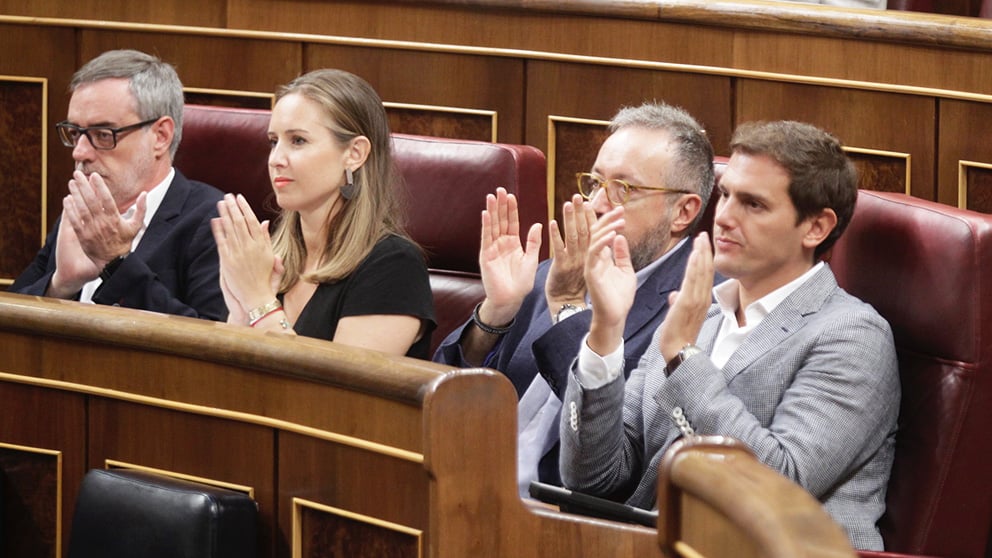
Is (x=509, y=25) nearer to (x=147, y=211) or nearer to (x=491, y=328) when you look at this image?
(x=147, y=211)

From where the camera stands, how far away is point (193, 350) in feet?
3.83

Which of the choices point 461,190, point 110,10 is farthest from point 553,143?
point 110,10

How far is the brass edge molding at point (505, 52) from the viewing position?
1.82 metres

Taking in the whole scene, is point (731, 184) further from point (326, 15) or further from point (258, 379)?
point (326, 15)

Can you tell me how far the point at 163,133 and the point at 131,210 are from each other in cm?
10

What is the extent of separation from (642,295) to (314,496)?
45cm

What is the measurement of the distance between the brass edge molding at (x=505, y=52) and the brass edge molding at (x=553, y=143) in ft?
0.27

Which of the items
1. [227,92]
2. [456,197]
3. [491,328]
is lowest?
[491,328]

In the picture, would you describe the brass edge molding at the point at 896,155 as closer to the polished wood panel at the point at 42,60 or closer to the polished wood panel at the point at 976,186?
the polished wood panel at the point at 976,186

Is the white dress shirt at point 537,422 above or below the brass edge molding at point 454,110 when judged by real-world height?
below

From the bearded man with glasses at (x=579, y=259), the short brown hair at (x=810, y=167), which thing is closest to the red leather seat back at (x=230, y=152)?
the bearded man with glasses at (x=579, y=259)

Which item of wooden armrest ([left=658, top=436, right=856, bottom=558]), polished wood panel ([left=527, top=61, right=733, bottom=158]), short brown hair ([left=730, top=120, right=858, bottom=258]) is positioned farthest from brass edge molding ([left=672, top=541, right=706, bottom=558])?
polished wood panel ([left=527, top=61, right=733, bottom=158])

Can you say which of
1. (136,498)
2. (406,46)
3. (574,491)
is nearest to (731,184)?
(574,491)

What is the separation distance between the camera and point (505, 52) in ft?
6.86
